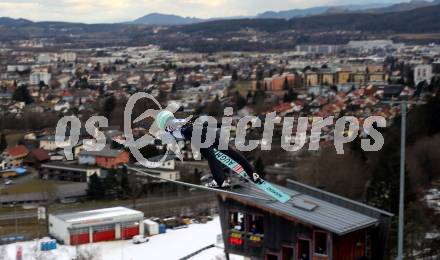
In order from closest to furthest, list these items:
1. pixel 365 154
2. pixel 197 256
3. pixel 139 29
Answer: pixel 197 256, pixel 365 154, pixel 139 29

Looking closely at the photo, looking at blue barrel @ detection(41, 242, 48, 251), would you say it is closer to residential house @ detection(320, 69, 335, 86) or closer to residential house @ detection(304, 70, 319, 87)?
residential house @ detection(304, 70, 319, 87)

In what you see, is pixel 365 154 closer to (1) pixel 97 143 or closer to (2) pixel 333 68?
(1) pixel 97 143

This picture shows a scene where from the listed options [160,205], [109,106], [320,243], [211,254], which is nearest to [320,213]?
[320,243]

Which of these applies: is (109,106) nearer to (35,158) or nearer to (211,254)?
(35,158)

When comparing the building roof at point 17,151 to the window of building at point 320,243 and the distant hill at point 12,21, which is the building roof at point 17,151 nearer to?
the window of building at point 320,243

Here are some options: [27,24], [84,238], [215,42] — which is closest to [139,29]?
[27,24]

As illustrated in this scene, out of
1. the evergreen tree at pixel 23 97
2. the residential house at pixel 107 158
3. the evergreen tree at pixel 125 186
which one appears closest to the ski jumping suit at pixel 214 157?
the evergreen tree at pixel 125 186

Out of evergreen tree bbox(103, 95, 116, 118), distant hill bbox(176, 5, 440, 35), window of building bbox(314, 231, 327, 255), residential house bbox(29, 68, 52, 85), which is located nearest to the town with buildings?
window of building bbox(314, 231, 327, 255)
